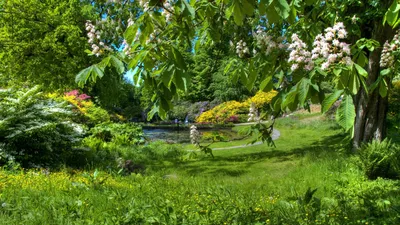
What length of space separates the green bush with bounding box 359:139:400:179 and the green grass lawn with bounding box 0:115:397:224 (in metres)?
0.21

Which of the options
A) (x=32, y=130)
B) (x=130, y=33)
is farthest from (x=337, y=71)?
(x=32, y=130)

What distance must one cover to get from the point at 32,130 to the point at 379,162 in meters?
6.41

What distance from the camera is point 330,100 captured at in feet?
4.28

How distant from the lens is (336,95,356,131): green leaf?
3.96 ft

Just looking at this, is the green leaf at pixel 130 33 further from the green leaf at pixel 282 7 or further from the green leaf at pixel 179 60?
the green leaf at pixel 282 7

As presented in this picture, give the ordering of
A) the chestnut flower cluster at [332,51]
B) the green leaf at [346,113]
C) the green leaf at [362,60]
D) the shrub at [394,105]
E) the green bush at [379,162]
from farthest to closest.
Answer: the shrub at [394,105] < the green bush at [379,162] < the green leaf at [362,60] < the chestnut flower cluster at [332,51] < the green leaf at [346,113]

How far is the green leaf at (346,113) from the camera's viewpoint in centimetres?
121

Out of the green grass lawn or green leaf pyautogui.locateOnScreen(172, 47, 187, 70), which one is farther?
the green grass lawn

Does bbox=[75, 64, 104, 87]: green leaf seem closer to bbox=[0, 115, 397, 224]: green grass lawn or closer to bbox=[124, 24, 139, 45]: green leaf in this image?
bbox=[124, 24, 139, 45]: green leaf

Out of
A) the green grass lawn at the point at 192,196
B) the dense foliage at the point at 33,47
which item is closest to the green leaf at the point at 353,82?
the green grass lawn at the point at 192,196

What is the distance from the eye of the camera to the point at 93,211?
3.19m

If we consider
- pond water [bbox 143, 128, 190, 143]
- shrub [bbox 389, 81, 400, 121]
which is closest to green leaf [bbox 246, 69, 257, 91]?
shrub [bbox 389, 81, 400, 121]

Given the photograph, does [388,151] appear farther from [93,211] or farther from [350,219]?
[93,211]

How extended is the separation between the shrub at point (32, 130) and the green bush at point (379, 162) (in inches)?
235
